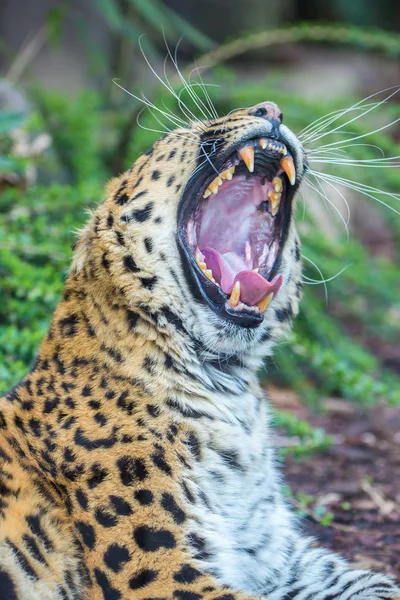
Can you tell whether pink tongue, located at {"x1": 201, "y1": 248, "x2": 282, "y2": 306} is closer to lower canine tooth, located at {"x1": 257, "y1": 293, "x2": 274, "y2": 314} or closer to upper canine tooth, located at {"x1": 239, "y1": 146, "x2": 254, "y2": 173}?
lower canine tooth, located at {"x1": 257, "y1": 293, "x2": 274, "y2": 314}

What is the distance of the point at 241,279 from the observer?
3.65 metres

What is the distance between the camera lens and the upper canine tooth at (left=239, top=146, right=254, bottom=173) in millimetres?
3598

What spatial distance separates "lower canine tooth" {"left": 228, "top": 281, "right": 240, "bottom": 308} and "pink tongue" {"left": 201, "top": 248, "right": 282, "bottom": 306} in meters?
0.04

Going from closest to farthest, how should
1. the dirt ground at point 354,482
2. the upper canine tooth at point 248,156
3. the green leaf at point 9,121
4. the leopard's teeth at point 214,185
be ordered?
1. the upper canine tooth at point 248,156
2. the leopard's teeth at point 214,185
3. the dirt ground at point 354,482
4. the green leaf at point 9,121

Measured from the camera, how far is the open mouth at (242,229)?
3.64 metres

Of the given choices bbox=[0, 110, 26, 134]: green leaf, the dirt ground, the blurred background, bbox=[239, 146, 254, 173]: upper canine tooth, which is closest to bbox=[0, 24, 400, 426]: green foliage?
the blurred background

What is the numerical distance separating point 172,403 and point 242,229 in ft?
3.32

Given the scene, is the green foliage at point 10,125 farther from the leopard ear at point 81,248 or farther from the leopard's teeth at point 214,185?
the leopard's teeth at point 214,185

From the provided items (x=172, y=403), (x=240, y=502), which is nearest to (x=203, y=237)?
(x=172, y=403)

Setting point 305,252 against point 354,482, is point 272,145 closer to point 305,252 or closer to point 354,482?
point 354,482

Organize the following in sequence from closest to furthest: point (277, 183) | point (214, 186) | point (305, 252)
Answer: point (214, 186) < point (277, 183) < point (305, 252)

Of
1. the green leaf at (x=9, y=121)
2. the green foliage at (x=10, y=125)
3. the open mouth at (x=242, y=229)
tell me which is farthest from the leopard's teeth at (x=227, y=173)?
the green leaf at (x=9, y=121)

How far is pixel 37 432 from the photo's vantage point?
133 inches

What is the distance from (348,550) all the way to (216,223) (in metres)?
1.85
